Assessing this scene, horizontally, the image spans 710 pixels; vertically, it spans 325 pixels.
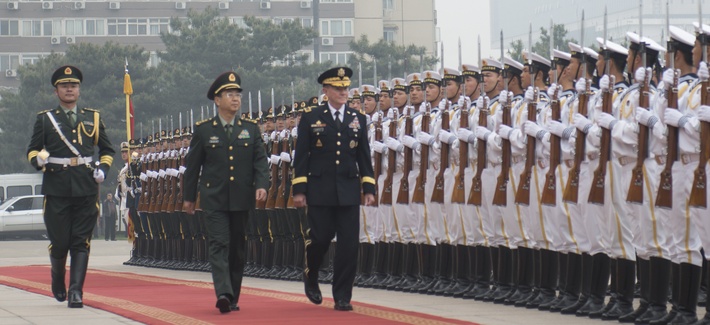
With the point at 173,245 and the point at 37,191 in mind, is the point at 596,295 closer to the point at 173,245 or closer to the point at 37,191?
the point at 173,245

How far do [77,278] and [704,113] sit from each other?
523 centimetres

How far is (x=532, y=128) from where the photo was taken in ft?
39.4

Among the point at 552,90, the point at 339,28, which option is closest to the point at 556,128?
the point at 552,90

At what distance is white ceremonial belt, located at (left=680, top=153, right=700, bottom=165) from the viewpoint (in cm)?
987

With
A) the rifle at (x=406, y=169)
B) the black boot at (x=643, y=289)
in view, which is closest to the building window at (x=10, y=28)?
the rifle at (x=406, y=169)

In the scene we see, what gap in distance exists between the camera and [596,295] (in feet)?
36.9

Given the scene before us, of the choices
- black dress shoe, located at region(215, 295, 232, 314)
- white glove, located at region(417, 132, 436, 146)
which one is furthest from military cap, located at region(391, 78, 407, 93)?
black dress shoe, located at region(215, 295, 232, 314)

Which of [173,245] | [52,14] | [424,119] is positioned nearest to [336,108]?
[424,119]

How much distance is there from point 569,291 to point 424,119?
319cm

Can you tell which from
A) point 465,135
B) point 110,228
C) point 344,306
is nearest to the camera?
point 344,306

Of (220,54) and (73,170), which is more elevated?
(220,54)

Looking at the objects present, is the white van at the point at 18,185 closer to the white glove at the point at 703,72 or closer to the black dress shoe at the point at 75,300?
the black dress shoe at the point at 75,300

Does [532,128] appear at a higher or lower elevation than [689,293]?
higher

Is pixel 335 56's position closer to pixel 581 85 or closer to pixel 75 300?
pixel 75 300
